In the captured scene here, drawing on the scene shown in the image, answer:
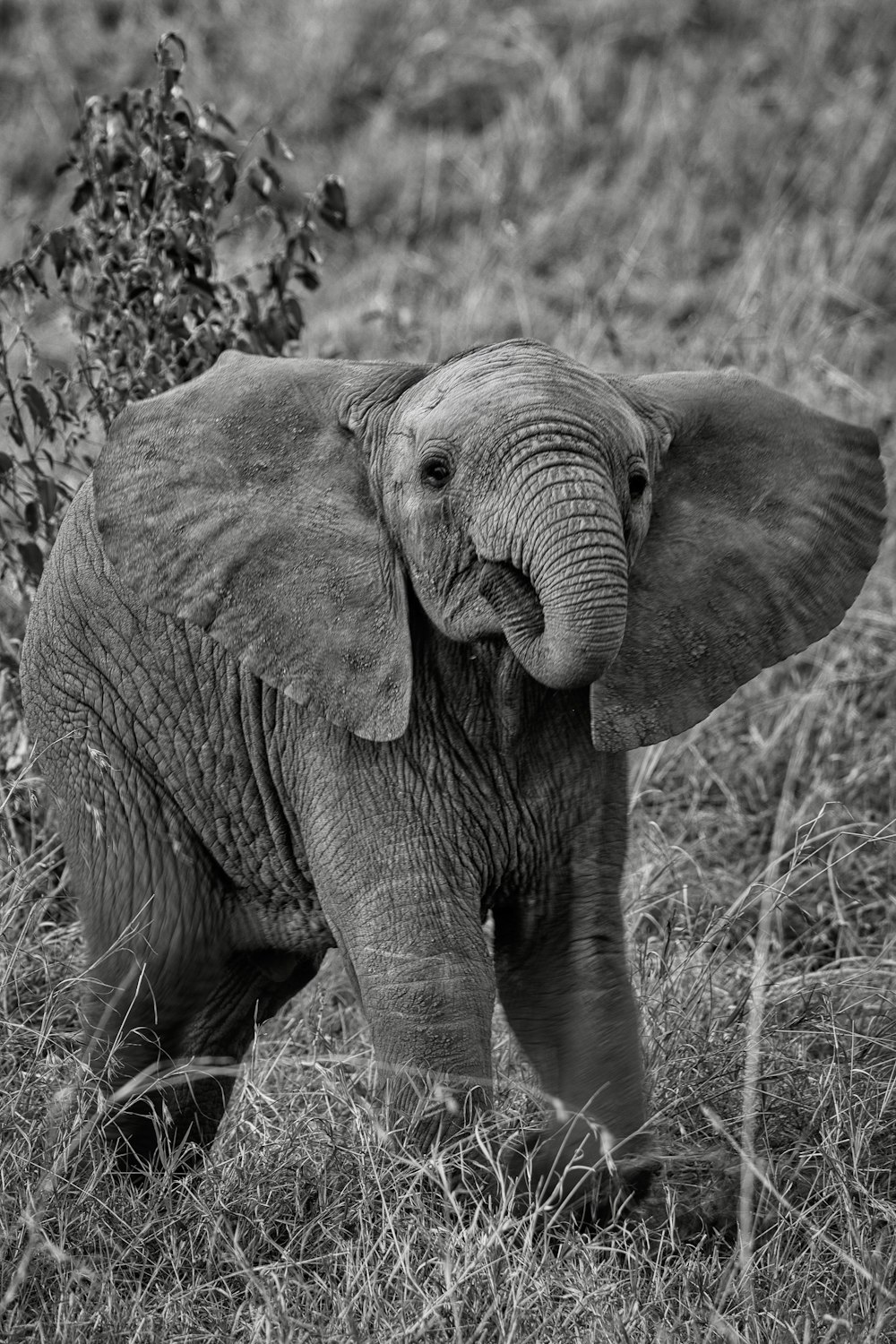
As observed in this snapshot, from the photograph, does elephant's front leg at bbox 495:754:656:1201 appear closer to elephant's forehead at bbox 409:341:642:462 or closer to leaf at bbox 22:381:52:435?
elephant's forehead at bbox 409:341:642:462

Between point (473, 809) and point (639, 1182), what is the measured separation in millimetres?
808

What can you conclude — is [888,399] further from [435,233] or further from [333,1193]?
[333,1193]

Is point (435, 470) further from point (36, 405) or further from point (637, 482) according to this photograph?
point (36, 405)

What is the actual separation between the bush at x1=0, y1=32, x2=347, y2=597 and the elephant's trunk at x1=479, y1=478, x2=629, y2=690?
1749 mm

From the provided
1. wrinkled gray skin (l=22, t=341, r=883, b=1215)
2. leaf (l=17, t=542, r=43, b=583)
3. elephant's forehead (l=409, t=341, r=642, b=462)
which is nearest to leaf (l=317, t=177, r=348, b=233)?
leaf (l=17, t=542, r=43, b=583)

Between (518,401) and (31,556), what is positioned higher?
(518,401)

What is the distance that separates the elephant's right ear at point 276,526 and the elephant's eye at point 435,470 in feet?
0.66

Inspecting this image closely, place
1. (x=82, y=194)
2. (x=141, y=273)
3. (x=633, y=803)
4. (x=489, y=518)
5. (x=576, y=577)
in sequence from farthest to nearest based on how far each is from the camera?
(x=633, y=803) → (x=82, y=194) → (x=141, y=273) → (x=489, y=518) → (x=576, y=577)

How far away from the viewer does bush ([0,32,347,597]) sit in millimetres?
4578

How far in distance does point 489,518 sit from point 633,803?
2.15 metres

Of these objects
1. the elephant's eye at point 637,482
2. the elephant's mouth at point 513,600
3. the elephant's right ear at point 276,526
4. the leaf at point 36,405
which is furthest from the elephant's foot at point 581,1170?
the leaf at point 36,405

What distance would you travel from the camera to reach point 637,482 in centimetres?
332

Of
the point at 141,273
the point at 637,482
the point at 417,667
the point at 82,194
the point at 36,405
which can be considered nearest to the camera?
the point at 637,482

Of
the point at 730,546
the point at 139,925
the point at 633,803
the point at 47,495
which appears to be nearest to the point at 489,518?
the point at 730,546
